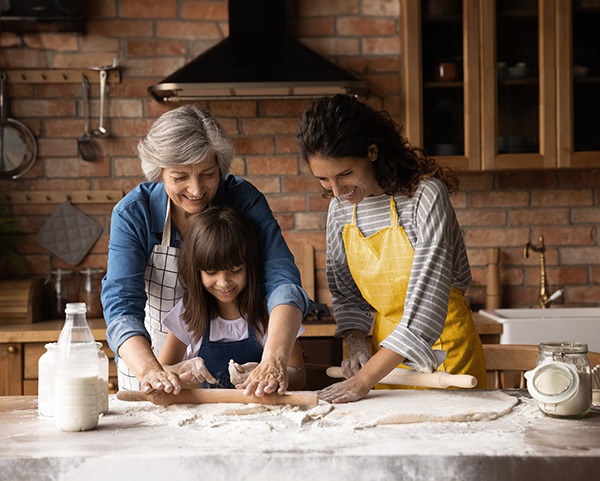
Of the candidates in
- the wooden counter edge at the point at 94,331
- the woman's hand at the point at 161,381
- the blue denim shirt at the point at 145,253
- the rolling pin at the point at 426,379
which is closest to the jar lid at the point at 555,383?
the rolling pin at the point at 426,379

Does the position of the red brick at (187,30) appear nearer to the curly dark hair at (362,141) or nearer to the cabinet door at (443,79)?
the cabinet door at (443,79)

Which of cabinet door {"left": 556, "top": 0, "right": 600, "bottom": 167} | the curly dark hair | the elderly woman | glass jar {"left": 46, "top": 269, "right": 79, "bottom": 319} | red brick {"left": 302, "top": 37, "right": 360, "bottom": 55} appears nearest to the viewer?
the elderly woman

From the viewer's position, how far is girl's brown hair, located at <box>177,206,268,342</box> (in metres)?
1.98

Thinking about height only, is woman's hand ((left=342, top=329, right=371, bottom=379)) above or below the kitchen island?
above

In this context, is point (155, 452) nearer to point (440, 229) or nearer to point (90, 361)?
point (90, 361)

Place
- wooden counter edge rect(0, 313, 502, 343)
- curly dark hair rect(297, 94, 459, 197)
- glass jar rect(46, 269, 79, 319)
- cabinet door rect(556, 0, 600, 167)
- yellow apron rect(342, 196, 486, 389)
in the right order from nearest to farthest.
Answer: curly dark hair rect(297, 94, 459, 197) < yellow apron rect(342, 196, 486, 389) < wooden counter edge rect(0, 313, 502, 343) < cabinet door rect(556, 0, 600, 167) < glass jar rect(46, 269, 79, 319)

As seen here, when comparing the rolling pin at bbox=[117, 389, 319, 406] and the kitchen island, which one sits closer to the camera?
the kitchen island

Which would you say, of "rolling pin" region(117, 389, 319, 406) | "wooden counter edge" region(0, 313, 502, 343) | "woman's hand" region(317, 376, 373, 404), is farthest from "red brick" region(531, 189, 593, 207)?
"rolling pin" region(117, 389, 319, 406)

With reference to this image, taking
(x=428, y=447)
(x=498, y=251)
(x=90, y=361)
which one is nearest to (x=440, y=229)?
(x=428, y=447)

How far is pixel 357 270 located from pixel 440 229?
299 millimetres

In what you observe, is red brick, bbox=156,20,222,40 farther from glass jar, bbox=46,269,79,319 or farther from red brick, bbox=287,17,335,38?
glass jar, bbox=46,269,79,319

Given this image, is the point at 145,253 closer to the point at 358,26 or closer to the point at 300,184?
the point at 300,184

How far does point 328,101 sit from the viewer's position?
1971mm

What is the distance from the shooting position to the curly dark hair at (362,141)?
1.92m
